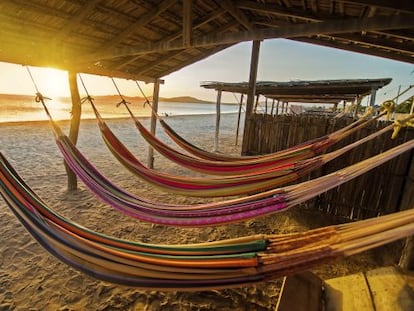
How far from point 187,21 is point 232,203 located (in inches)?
58.3

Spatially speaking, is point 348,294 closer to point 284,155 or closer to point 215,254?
point 215,254

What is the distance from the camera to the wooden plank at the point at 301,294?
0.97m

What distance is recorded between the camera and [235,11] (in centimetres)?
211

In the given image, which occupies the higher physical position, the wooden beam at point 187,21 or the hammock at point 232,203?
the wooden beam at point 187,21

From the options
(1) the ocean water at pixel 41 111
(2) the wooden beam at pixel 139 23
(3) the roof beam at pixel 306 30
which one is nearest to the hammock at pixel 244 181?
(3) the roof beam at pixel 306 30

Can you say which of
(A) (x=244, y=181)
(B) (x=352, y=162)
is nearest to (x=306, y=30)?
(A) (x=244, y=181)

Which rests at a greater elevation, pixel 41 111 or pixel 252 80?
pixel 252 80

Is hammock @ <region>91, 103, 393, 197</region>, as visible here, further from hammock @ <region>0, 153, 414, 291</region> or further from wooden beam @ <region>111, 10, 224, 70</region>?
wooden beam @ <region>111, 10, 224, 70</region>

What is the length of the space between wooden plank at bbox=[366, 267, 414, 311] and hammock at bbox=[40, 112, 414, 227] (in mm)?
549

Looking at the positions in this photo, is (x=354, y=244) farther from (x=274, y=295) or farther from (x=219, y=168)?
(x=219, y=168)

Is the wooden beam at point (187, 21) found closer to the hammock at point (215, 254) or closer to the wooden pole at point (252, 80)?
the wooden pole at point (252, 80)

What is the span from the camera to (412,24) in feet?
3.79

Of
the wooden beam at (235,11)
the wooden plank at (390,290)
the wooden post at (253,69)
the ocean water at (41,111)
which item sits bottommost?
the ocean water at (41,111)

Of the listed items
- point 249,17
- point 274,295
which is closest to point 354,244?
point 274,295
